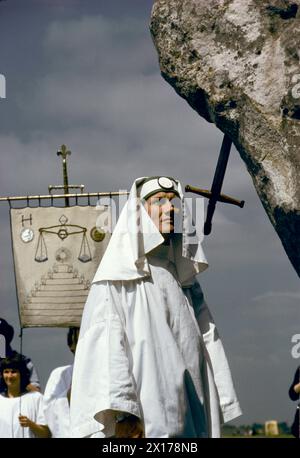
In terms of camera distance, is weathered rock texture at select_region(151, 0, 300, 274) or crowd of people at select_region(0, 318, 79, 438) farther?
crowd of people at select_region(0, 318, 79, 438)

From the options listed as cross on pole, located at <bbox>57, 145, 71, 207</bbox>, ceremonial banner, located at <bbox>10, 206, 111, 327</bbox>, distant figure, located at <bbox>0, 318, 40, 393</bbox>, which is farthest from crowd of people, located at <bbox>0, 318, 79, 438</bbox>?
cross on pole, located at <bbox>57, 145, 71, 207</bbox>

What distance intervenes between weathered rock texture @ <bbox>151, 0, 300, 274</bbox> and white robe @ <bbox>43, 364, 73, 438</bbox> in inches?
75.8

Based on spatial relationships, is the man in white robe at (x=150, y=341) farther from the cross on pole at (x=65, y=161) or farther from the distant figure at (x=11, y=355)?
the cross on pole at (x=65, y=161)

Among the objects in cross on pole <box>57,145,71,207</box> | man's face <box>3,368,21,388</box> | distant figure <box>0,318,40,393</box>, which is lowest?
man's face <box>3,368,21,388</box>

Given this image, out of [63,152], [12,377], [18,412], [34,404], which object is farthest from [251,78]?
[18,412]

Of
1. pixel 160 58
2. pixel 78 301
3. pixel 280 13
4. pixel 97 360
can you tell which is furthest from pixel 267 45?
pixel 97 360

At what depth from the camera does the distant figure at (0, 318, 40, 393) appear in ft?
25.0

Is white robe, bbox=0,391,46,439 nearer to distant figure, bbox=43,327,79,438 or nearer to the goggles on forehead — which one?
distant figure, bbox=43,327,79,438

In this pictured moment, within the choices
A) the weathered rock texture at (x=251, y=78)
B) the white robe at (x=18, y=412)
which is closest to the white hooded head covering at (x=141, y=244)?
the weathered rock texture at (x=251, y=78)

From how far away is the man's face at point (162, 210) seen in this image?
5.52m

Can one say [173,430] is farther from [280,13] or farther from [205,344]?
[280,13]

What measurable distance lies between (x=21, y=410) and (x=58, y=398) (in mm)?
289

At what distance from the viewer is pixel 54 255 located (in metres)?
8.79

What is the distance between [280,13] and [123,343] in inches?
133
